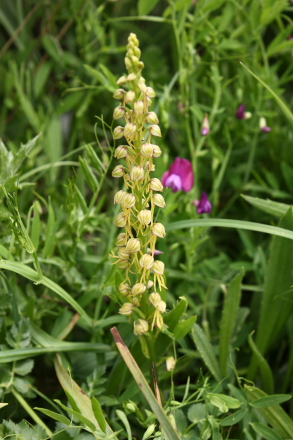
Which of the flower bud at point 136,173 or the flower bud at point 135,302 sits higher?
the flower bud at point 136,173

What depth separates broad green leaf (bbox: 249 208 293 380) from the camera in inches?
28.3

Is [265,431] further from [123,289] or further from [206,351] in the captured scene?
[123,289]

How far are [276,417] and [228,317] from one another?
0.17 m

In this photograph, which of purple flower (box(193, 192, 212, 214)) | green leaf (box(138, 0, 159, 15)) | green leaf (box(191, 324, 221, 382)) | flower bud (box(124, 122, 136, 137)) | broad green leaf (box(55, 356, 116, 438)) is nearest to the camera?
flower bud (box(124, 122, 136, 137))

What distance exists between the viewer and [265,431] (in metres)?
0.65

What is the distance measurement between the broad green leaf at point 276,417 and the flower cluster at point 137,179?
23 cm

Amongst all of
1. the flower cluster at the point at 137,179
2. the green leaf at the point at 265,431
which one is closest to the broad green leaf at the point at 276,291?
the green leaf at the point at 265,431

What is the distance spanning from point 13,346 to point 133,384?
0.19m

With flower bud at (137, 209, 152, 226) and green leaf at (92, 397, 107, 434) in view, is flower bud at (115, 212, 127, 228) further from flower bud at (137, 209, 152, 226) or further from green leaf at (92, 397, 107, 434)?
green leaf at (92, 397, 107, 434)

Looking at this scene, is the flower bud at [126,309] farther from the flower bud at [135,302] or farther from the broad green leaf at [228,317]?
the broad green leaf at [228,317]

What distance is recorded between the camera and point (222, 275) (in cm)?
92

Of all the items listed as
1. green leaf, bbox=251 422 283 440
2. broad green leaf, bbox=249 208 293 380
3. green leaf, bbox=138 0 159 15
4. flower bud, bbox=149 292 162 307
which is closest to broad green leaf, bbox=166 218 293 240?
broad green leaf, bbox=249 208 293 380

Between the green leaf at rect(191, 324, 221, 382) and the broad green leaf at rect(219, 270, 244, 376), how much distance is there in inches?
0.6

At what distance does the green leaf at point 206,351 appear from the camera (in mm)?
718
